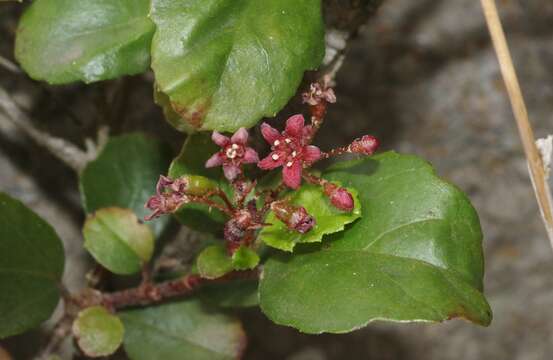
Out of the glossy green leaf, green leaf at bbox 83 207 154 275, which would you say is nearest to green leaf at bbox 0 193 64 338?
green leaf at bbox 83 207 154 275

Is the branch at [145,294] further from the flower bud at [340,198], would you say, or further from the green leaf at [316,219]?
the flower bud at [340,198]

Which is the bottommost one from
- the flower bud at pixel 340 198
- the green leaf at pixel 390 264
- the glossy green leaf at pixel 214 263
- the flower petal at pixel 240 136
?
the glossy green leaf at pixel 214 263

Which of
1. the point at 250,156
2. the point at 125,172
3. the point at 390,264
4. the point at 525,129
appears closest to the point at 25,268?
the point at 125,172

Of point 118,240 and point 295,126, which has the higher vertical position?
point 295,126

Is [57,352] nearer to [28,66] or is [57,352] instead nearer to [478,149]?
[28,66]

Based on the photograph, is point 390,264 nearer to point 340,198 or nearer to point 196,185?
point 340,198

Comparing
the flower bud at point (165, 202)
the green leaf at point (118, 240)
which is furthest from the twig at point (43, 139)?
the flower bud at point (165, 202)

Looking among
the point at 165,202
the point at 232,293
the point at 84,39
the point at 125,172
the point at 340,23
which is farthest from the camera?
the point at 125,172
